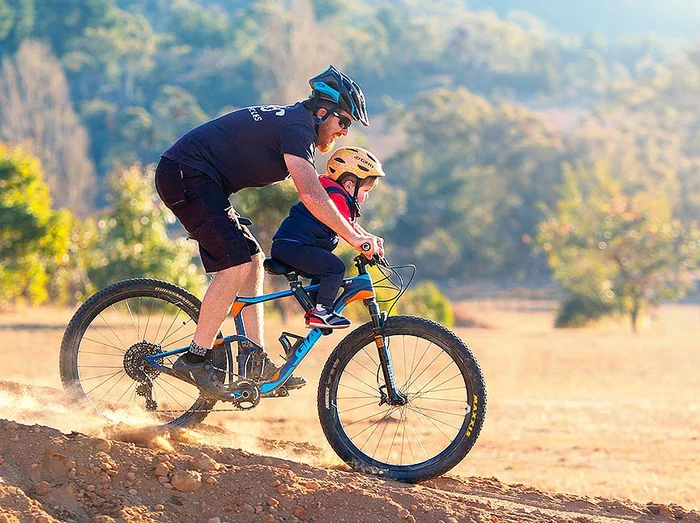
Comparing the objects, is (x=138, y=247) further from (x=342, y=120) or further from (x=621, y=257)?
(x=342, y=120)

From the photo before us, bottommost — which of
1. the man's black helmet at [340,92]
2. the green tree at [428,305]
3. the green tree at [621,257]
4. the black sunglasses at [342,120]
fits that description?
the black sunglasses at [342,120]

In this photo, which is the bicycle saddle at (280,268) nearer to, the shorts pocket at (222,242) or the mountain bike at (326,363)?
the mountain bike at (326,363)

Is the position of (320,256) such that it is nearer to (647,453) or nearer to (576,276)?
(647,453)

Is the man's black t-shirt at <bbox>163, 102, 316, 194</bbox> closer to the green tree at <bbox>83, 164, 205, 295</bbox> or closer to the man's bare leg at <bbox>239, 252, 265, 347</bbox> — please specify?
the man's bare leg at <bbox>239, 252, 265, 347</bbox>

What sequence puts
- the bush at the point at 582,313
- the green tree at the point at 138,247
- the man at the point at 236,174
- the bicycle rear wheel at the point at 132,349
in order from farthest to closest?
1. the bush at the point at 582,313
2. the green tree at the point at 138,247
3. the bicycle rear wheel at the point at 132,349
4. the man at the point at 236,174

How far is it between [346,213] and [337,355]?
0.73 meters

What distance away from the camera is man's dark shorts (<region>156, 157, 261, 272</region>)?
503cm

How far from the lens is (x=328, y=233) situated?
522 cm

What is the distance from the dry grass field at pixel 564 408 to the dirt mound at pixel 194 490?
91 cm

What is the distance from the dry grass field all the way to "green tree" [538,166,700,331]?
6.54m

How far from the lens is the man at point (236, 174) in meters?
4.86

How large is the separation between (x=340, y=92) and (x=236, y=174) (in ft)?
2.14

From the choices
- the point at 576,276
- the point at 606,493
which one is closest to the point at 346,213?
the point at 606,493

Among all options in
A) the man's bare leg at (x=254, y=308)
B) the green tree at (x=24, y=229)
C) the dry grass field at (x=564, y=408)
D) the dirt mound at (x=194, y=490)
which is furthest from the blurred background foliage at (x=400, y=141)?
the dirt mound at (x=194, y=490)
